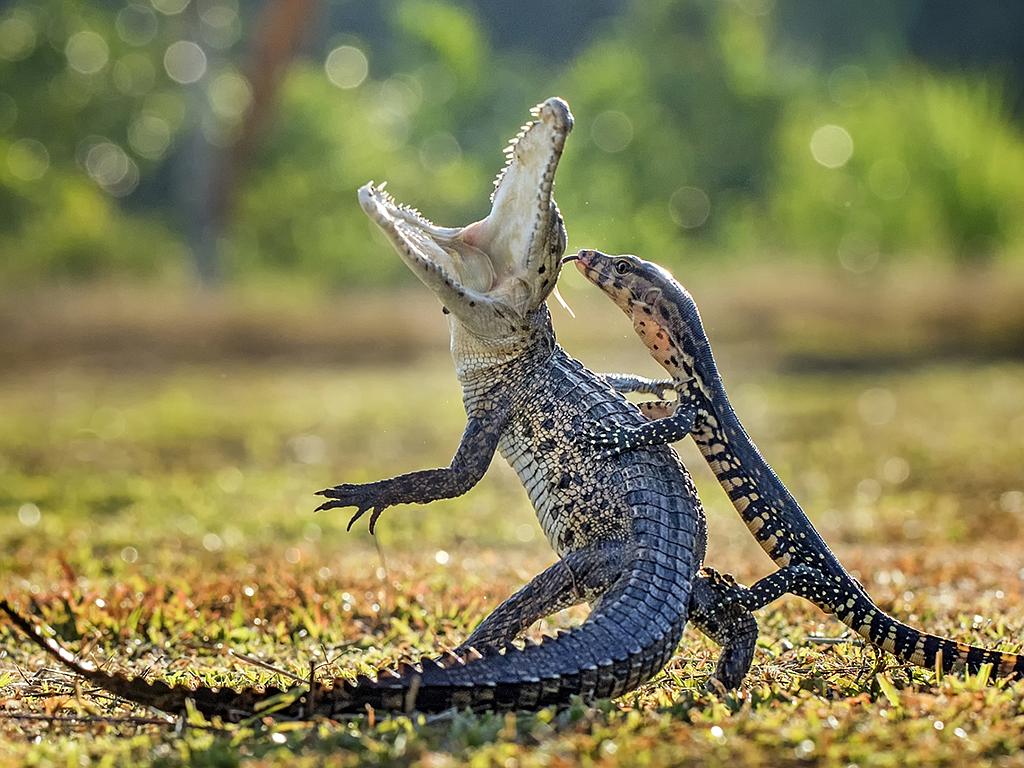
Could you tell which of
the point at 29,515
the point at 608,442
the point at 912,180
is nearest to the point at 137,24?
the point at 912,180

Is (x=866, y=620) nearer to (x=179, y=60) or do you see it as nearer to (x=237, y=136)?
(x=237, y=136)

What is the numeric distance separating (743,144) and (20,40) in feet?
51.2

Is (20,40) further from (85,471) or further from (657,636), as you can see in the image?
(657,636)

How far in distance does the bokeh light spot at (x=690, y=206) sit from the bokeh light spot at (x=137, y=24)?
1172 centimetres

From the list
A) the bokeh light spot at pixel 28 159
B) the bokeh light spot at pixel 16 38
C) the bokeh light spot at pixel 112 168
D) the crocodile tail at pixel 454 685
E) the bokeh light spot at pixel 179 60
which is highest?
the bokeh light spot at pixel 179 60

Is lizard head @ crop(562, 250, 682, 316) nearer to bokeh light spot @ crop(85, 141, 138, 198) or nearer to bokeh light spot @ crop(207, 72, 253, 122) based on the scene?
bokeh light spot @ crop(207, 72, 253, 122)

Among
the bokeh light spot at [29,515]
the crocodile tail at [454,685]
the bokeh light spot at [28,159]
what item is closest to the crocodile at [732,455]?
the crocodile tail at [454,685]

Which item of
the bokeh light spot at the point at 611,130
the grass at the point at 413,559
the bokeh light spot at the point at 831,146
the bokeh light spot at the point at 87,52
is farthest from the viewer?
the bokeh light spot at the point at 611,130

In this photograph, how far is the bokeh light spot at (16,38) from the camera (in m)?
28.9

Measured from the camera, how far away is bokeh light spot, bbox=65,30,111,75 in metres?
29.4

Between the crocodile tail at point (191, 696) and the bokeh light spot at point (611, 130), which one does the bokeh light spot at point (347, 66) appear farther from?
the crocodile tail at point (191, 696)

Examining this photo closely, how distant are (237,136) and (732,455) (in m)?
18.6

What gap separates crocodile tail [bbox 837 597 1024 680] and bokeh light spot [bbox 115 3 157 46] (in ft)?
93.6

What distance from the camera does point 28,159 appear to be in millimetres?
27828
